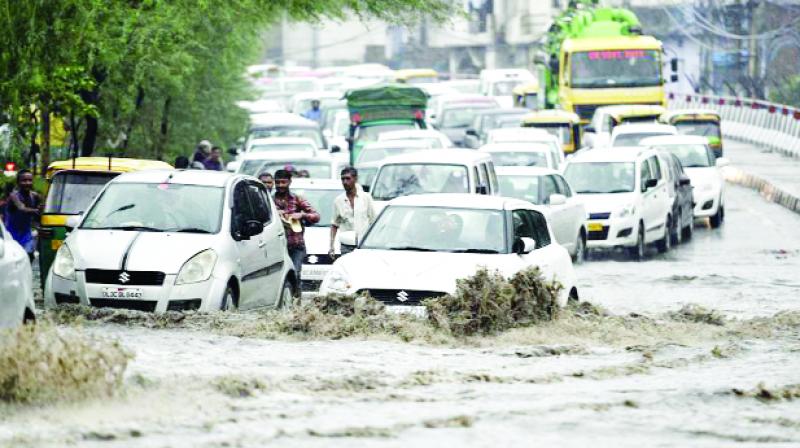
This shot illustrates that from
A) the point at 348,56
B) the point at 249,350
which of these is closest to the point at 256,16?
the point at 249,350

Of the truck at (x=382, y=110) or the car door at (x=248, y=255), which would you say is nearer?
the car door at (x=248, y=255)

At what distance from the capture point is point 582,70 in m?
46.8

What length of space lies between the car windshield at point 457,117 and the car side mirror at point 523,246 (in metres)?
36.5

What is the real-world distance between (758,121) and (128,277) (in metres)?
43.4

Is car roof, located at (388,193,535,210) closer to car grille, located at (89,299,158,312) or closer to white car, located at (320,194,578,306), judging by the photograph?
white car, located at (320,194,578,306)

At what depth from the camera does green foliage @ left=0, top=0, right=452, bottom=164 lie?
2055cm

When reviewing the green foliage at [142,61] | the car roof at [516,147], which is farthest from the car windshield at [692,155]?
the green foliage at [142,61]

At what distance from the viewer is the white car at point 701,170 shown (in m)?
32.6

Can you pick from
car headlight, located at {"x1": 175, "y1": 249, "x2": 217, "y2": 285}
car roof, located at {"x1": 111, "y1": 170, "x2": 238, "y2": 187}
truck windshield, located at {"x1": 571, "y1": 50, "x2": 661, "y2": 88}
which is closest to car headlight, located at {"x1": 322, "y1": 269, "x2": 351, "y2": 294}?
car headlight, located at {"x1": 175, "y1": 249, "x2": 217, "y2": 285}

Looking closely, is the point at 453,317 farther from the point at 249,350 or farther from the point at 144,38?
the point at 144,38

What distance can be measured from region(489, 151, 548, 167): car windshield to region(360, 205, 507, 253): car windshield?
50.8 ft

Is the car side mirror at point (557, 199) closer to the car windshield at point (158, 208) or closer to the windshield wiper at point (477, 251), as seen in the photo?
the car windshield at point (158, 208)

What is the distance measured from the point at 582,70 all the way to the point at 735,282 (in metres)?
24.2

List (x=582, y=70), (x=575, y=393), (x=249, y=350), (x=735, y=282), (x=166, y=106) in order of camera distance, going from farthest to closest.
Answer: (x=582, y=70), (x=166, y=106), (x=735, y=282), (x=249, y=350), (x=575, y=393)
